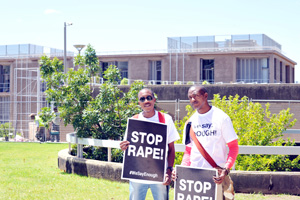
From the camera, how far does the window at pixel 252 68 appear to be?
5169 cm

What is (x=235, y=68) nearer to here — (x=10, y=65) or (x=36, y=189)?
(x=10, y=65)

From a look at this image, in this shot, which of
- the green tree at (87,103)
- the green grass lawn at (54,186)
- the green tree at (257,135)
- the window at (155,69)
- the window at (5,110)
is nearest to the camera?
the green grass lawn at (54,186)

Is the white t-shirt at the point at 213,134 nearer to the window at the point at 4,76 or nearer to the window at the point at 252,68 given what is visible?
the window at the point at 252,68

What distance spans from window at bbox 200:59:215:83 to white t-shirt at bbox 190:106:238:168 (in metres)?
48.2

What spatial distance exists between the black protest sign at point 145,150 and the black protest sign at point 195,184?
13.4 inches

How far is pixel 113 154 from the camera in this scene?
12391 mm

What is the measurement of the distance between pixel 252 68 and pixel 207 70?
497cm

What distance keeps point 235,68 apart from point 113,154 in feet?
134

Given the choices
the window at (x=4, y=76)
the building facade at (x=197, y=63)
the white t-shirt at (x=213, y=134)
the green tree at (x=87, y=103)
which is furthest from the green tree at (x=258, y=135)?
the window at (x=4, y=76)

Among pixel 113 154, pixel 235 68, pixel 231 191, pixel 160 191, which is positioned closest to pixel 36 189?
pixel 113 154

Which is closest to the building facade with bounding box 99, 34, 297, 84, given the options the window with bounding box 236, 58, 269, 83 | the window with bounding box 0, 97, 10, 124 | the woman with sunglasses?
the window with bounding box 236, 58, 269, 83

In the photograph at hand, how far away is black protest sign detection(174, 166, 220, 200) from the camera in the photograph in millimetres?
5168

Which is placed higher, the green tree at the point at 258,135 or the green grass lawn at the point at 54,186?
the green tree at the point at 258,135

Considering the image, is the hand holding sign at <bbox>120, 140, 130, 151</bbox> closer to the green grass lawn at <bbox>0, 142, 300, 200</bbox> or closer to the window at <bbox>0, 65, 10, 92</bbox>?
the green grass lawn at <bbox>0, 142, 300, 200</bbox>
